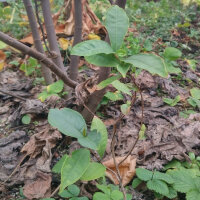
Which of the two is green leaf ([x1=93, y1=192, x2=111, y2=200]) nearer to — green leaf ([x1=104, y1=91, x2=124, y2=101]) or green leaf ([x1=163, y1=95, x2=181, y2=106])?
green leaf ([x1=104, y1=91, x2=124, y2=101])

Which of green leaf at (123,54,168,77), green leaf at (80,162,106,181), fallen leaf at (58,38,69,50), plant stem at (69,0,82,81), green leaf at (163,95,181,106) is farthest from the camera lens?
fallen leaf at (58,38,69,50)

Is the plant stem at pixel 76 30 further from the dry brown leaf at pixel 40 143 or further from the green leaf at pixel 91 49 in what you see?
the green leaf at pixel 91 49

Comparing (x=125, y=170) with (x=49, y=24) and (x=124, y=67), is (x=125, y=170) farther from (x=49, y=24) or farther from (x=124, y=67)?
(x=49, y=24)

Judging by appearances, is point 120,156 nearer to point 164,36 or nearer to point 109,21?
point 109,21

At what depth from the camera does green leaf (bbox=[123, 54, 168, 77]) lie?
0.56 m

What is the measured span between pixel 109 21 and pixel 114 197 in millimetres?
679

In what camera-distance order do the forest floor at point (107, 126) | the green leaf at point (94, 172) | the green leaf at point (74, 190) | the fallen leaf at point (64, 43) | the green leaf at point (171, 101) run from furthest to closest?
1. the fallen leaf at point (64, 43)
2. the green leaf at point (171, 101)
3. the forest floor at point (107, 126)
4. the green leaf at point (74, 190)
5. the green leaf at point (94, 172)

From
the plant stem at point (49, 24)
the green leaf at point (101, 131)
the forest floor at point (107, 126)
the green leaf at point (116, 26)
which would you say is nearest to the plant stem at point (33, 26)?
the plant stem at point (49, 24)

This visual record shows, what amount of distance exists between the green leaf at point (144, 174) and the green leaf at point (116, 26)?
2.30 feet

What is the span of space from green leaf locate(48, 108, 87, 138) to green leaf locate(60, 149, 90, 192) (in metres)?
0.07

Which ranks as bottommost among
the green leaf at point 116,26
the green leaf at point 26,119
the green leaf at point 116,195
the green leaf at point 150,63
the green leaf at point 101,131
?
the green leaf at point 26,119

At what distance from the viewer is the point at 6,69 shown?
2412mm

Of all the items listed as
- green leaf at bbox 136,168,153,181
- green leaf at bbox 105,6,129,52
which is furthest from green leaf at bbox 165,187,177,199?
green leaf at bbox 105,6,129,52

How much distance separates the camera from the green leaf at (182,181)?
1.03 metres
